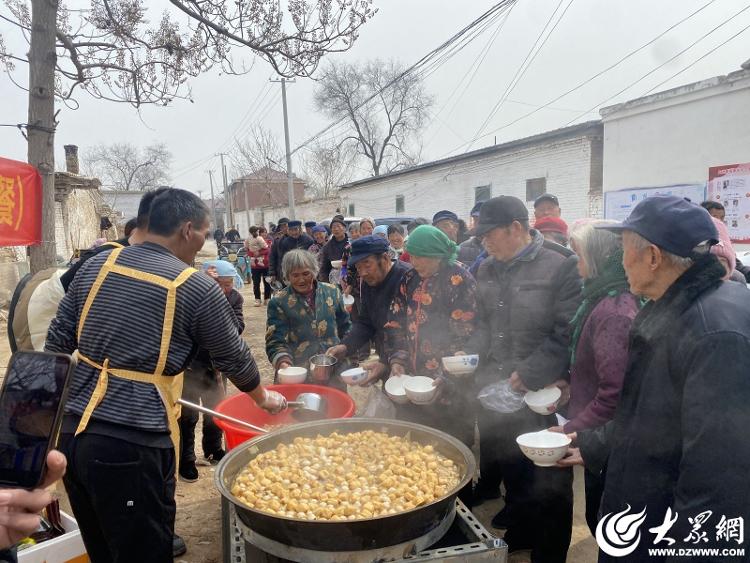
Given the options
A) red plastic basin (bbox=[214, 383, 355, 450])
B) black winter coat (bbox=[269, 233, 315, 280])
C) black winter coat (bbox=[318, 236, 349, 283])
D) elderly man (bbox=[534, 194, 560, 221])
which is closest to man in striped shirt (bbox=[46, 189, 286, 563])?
red plastic basin (bbox=[214, 383, 355, 450])

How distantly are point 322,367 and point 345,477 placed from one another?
1145 mm

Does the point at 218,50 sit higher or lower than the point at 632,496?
higher

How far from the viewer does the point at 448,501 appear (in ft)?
6.10

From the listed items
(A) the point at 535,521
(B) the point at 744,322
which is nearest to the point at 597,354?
(B) the point at 744,322

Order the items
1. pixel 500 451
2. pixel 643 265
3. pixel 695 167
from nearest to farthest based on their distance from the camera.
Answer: pixel 643 265 < pixel 500 451 < pixel 695 167

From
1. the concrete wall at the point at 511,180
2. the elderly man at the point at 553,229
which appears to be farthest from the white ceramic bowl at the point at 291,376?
the concrete wall at the point at 511,180

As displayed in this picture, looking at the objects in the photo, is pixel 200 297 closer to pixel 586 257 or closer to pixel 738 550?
pixel 586 257

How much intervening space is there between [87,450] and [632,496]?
2071 mm

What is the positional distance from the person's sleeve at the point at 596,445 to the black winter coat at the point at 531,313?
27.5 inches

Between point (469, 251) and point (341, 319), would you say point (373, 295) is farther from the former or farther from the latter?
point (469, 251)

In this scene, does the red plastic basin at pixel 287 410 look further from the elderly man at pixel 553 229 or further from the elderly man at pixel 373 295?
the elderly man at pixel 553 229

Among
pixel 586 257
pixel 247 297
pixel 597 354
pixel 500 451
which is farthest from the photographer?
pixel 247 297

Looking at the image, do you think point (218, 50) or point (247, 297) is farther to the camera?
point (247, 297)

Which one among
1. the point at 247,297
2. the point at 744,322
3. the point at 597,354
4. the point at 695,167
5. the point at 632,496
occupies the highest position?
the point at 695,167
